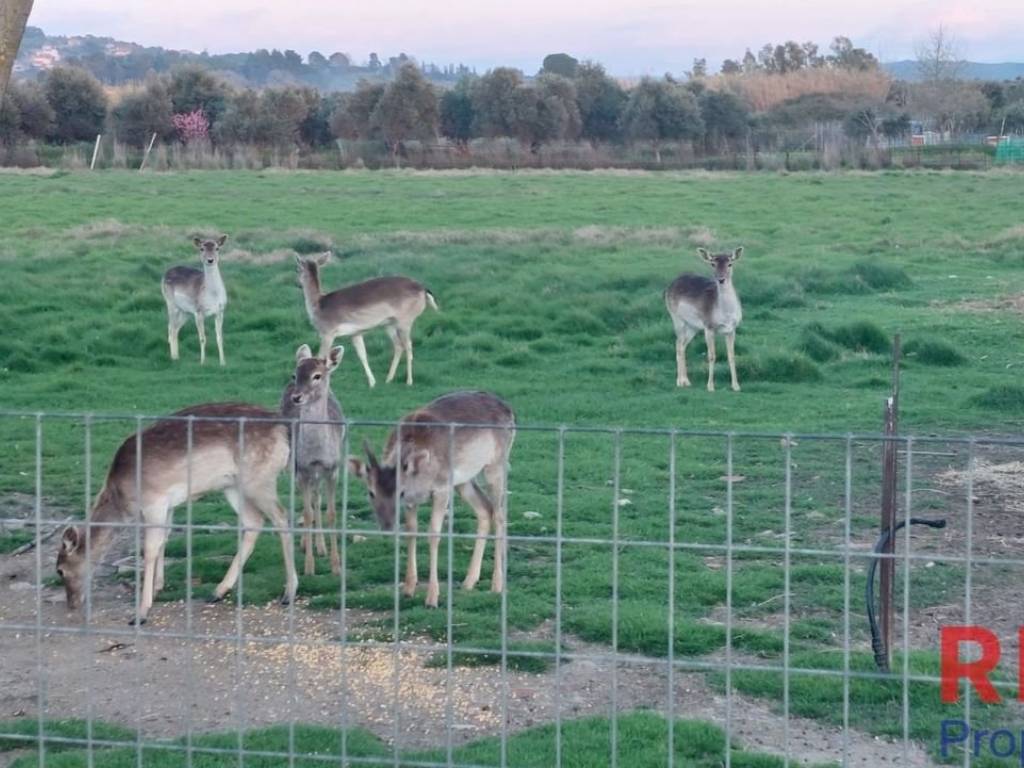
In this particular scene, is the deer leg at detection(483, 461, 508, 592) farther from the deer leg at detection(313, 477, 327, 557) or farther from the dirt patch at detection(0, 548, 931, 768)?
the deer leg at detection(313, 477, 327, 557)

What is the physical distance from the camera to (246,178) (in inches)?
1499

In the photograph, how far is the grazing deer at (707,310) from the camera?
14.4m

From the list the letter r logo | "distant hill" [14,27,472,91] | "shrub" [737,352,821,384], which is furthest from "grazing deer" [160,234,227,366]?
"distant hill" [14,27,472,91]

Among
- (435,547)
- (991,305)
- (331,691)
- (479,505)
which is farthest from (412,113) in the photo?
(331,691)

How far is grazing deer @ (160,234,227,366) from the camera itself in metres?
15.7

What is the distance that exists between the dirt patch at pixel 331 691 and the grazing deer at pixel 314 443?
→ 4.56ft

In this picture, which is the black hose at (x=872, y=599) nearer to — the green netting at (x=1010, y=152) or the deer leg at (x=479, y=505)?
the deer leg at (x=479, y=505)

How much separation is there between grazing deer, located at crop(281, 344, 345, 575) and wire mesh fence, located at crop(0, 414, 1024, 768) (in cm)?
16

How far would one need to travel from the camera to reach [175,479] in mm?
7125

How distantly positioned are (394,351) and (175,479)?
8.39m

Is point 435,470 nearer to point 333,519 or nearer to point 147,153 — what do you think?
point 333,519

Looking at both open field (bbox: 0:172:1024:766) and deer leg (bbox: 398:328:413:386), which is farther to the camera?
deer leg (bbox: 398:328:413:386)

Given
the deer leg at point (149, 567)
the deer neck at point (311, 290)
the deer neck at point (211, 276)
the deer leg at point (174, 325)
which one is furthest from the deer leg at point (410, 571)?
the deer neck at point (211, 276)

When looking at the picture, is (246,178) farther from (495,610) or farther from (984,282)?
(495,610)
